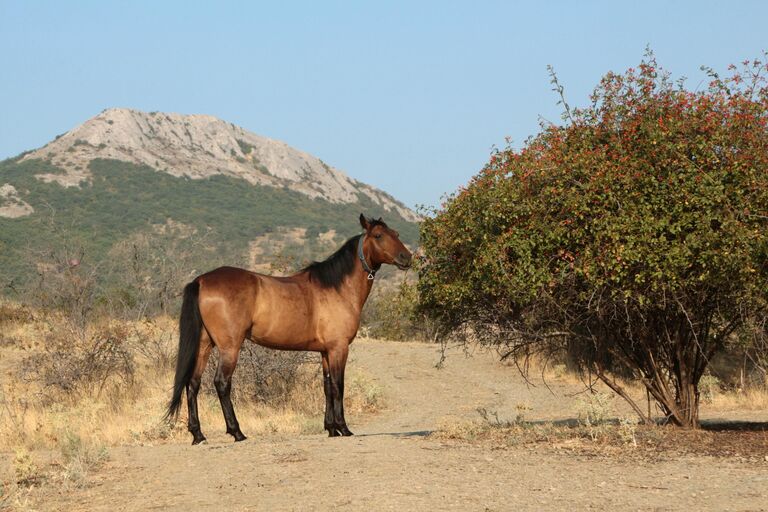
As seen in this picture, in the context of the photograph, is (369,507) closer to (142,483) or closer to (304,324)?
(142,483)

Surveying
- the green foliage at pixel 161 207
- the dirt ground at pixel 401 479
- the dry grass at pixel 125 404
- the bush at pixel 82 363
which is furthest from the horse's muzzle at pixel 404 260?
the green foliage at pixel 161 207

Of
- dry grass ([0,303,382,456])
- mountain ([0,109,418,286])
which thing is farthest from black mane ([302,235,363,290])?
mountain ([0,109,418,286])

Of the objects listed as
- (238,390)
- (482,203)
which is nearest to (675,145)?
(482,203)

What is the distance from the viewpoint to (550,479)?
27.1 feet

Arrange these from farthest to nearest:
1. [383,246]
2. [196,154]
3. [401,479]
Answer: [196,154]
[383,246]
[401,479]

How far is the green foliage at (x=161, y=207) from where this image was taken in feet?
227

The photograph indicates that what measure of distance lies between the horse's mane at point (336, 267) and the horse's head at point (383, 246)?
7cm

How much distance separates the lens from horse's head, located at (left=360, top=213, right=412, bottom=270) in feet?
38.9

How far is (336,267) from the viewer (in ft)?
39.7

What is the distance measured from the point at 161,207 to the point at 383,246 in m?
70.8

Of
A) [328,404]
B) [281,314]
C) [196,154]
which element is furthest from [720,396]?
[196,154]

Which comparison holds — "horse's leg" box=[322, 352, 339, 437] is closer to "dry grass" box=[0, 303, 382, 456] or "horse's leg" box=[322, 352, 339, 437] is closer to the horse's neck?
the horse's neck

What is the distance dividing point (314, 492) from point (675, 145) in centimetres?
551

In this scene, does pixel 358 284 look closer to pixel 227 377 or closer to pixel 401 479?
pixel 227 377
